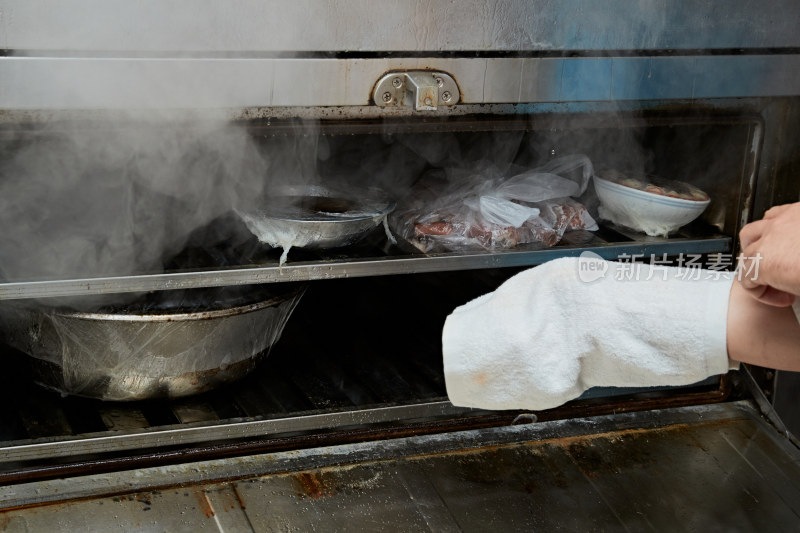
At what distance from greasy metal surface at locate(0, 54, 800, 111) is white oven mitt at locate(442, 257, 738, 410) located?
0.63 meters

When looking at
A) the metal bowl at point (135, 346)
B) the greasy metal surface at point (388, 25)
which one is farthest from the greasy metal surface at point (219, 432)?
the greasy metal surface at point (388, 25)

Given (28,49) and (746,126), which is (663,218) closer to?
(746,126)

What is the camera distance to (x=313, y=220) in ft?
5.98

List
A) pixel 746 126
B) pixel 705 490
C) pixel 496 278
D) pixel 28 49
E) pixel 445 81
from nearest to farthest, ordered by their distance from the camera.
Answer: pixel 28 49
pixel 445 81
pixel 705 490
pixel 746 126
pixel 496 278

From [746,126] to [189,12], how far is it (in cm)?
148

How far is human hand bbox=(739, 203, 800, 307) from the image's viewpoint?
107cm

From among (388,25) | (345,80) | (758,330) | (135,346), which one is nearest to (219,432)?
(135,346)

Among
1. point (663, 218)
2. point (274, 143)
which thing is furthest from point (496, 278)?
point (274, 143)

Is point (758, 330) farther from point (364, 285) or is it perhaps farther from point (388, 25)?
point (364, 285)

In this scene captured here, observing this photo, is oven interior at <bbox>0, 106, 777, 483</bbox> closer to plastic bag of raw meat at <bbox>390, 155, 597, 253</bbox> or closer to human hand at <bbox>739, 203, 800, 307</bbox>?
plastic bag of raw meat at <bbox>390, 155, 597, 253</bbox>

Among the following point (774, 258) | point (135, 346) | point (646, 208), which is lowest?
point (135, 346)

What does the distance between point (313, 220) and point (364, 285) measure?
3.04ft

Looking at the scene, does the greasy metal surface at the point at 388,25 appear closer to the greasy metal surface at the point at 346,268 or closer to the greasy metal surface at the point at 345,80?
the greasy metal surface at the point at 345,80

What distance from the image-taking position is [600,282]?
125 centimetres
